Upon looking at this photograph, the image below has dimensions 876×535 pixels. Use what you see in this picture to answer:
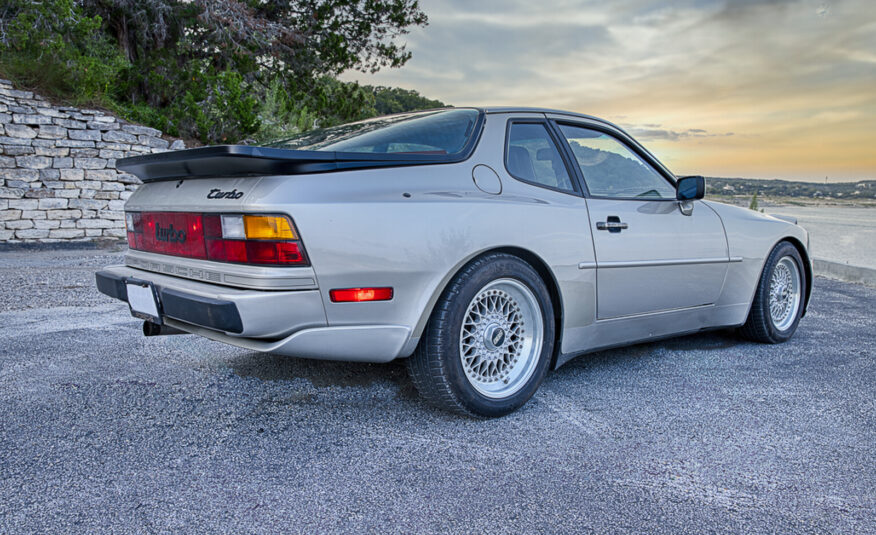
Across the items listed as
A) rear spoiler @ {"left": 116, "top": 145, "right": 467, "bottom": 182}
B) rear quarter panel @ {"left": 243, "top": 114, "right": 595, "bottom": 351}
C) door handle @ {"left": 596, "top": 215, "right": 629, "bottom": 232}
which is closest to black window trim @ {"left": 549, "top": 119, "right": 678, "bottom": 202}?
door handle @ {"left": 596, "top": 215, "right": 629, "bottom": 232}

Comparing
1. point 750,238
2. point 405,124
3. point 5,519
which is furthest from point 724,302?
point 5,519

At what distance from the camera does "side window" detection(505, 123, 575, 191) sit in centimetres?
297

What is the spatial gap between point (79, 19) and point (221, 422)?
11.3m

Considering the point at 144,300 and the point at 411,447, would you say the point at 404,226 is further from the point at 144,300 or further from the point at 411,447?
the point at 144,300

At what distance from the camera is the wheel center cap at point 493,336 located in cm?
275

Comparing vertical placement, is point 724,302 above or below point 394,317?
below

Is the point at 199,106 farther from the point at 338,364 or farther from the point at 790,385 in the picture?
the point at 790,385

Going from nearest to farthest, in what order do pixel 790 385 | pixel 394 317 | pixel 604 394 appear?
pixel 394 317
pixel 604 394
pixel 790 385

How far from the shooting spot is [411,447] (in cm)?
241

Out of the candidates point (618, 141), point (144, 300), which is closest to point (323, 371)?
point (144, 300)

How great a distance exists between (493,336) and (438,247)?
0.54 meters

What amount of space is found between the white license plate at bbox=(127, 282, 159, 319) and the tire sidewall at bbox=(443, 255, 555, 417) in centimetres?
131

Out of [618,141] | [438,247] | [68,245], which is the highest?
[618,141]

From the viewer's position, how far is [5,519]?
183cm
